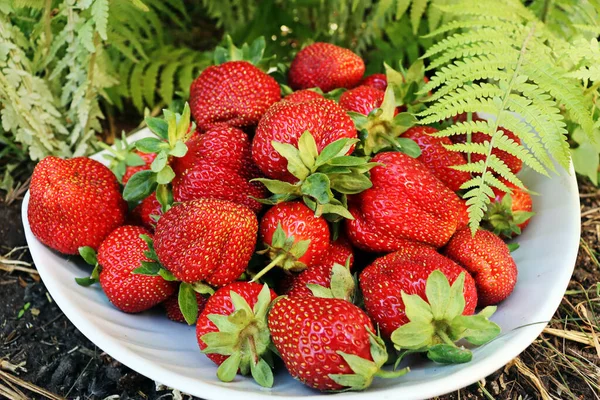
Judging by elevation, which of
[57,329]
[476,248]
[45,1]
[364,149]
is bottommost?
[57,329]

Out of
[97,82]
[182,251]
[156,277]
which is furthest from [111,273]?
[97,82]

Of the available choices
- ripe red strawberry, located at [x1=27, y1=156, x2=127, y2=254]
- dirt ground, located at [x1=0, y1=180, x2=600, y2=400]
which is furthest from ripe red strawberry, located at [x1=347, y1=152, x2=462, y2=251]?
ripe red strawberry, located at [x1=27, y1=156, x2=127, y2=254]

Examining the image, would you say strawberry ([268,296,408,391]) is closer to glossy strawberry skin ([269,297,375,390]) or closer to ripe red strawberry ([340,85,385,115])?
glossy strawberry skin ([269,297,375,390])

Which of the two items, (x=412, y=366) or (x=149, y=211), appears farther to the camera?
(x=149, y=211)

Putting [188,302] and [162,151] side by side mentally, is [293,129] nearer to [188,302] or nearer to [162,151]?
[162,151]

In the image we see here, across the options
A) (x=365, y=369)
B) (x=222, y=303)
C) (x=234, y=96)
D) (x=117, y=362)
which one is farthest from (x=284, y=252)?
(x=117, y=362)

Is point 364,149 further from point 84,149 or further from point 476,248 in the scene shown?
point 84,149
